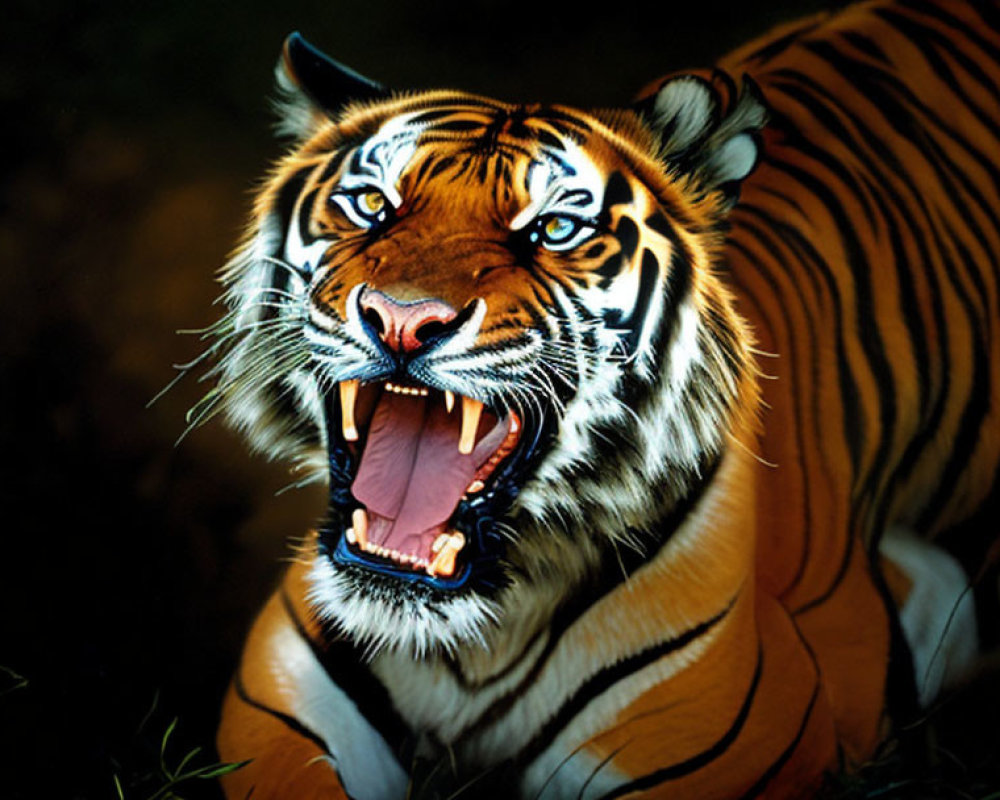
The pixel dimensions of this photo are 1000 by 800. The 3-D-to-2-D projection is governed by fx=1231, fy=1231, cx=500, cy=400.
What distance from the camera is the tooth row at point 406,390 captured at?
1713 mm

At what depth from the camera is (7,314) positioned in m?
2.09

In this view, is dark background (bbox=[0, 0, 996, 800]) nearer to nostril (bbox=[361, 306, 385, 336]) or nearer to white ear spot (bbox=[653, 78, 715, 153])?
white ear spot (bbox=[653, 78, 715, 153])

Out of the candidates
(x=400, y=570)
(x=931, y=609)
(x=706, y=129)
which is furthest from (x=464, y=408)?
(x=931, y=609)

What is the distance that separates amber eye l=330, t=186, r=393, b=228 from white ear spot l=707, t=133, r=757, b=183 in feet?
1.61

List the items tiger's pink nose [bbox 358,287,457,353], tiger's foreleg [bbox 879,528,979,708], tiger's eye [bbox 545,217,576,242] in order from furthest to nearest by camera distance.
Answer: tiger's foreleg [bbox 879,528,979,708] < tiger's eye [bbox 545,217,576,242] < tiger's pink nose [bbox 358,287,457,353]

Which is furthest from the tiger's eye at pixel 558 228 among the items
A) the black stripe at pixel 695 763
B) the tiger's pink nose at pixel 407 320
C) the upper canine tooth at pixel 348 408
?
the black stripe at pixel 695 763

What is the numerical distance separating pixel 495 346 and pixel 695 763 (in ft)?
2.21

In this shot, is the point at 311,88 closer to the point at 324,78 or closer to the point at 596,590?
the point at 324,78

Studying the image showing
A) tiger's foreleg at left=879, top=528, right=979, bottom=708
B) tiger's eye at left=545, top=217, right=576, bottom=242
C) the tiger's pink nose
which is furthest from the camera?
tiger's foreleg at left=879, top=528, right=979, bottom=708

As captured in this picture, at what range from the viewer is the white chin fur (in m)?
1.73

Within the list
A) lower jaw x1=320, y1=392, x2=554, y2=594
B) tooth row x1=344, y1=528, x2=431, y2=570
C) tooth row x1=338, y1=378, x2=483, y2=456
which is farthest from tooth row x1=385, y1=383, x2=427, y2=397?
tooth row x1=344, y1=528, x2=431, y2=570

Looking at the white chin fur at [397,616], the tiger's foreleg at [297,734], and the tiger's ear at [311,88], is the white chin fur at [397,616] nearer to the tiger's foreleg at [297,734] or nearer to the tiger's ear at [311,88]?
the tiger's foreleg at [297,734]

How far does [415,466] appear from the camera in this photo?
1.73 m

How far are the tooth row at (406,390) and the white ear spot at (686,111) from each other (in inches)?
20.8
